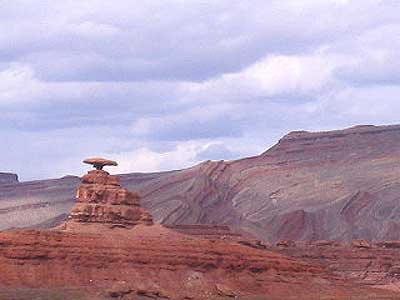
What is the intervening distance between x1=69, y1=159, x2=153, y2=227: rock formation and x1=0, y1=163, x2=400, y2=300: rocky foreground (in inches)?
2.9

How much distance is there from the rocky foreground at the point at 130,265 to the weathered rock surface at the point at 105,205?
0.07 metres

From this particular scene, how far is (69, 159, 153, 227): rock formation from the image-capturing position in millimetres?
130375

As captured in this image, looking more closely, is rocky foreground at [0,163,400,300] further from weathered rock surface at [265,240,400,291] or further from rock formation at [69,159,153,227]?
weathered rock surface at [265,240,400,291]

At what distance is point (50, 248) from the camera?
121 metres

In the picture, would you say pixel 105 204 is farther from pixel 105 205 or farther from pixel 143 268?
pixel 143 268

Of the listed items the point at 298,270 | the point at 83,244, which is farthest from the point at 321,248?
the point at 83,244

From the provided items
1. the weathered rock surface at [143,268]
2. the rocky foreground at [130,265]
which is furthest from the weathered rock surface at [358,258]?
the weathered rock surface at [143,268]

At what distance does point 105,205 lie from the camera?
131 metres

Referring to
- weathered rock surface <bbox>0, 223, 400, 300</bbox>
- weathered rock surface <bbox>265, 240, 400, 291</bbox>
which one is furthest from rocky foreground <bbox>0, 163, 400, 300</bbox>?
weathered rock surface <bbox>265, 240, 400, 291</bbox>

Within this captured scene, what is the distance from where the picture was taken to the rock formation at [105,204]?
130 m

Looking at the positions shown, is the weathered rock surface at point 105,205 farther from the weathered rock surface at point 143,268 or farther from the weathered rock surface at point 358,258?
the weathered rock surface at point 358,258

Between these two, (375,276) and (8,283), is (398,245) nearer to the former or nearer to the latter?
(375,276)

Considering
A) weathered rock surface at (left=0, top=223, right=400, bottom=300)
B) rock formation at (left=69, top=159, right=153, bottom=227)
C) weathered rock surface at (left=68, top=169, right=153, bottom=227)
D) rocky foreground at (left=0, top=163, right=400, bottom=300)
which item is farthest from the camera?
weathered rock surface at (left=68, top=169, right=153, bottom=227)

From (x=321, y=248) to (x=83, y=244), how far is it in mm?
52477
